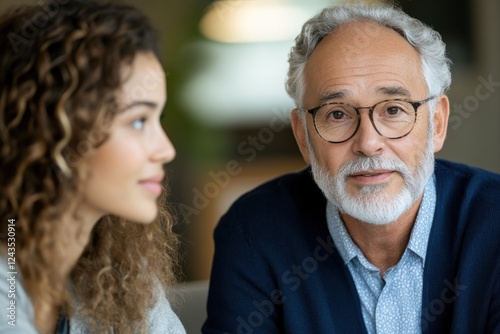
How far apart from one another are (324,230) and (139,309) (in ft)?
2.10

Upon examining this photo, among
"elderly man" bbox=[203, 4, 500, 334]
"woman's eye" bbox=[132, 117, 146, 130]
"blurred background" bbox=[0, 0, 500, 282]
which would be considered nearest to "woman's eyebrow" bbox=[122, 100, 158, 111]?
"woman's eye" bbox=[132, 117, 146, 130]

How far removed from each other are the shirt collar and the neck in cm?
2

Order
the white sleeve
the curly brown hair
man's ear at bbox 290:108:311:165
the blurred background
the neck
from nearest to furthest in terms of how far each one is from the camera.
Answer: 1. the curly brown hair
2. the white sleeve
3. the neck
4. man's ear at bbox 290:108:311:165
5. the blurred background

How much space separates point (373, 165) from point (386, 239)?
0.76 ft

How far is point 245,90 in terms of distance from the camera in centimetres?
466

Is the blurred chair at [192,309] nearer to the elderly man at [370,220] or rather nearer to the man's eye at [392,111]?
the elderly man at [370,220]

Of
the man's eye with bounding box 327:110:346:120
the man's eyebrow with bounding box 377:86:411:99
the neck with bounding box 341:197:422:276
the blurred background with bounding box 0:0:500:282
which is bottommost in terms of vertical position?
the blurred background with bounding box 0:0:500:282

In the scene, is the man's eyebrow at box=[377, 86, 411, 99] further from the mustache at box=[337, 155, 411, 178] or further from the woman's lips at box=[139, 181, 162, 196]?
the woman's lips at box=[139, 181, 162, 196]

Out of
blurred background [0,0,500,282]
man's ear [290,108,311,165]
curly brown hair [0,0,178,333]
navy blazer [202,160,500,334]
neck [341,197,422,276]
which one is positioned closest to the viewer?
curly brown hair [0,0,178,333]

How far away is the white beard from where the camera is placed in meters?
1.80

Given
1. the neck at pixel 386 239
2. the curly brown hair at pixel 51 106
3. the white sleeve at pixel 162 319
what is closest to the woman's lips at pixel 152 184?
the curly brown hair at pixel 51 106

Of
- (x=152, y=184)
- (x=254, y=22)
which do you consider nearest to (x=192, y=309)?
(x=152, y=184)

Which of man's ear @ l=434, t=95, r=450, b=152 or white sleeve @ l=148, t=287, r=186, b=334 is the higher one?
man's ear @ l=434, t=95, r=450, b=152

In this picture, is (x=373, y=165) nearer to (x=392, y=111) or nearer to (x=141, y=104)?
(x=392, y=111)
